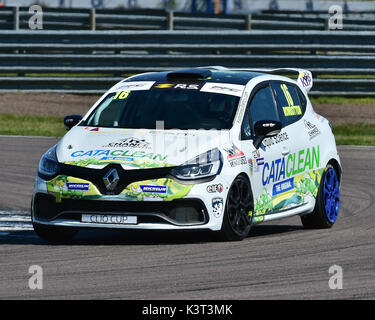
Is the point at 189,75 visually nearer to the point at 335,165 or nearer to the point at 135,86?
the point at 135,86

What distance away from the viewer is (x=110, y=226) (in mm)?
9633

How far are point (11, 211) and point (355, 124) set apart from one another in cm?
1117

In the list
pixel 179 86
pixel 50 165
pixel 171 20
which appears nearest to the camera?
pixel 50 165

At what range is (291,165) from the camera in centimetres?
1111

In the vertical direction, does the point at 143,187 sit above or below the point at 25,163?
above

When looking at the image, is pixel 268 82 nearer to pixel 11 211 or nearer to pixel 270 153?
pixel 270 153

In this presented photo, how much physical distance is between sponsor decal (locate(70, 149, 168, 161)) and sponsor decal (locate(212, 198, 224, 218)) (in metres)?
0.58

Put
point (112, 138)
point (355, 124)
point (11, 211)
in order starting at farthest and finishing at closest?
point (355, 124) → point (11, 211) → point (112, 138)

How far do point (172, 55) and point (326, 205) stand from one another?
12367mm

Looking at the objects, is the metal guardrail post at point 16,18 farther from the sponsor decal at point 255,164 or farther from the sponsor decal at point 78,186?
the sponsor decal at point 78,186

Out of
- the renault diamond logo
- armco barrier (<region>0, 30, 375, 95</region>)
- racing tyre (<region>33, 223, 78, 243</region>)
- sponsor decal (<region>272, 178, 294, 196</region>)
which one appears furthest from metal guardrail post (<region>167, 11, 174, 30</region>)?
the renault diamond logo

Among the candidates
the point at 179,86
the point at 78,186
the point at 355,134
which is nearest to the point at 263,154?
the point at 179,86

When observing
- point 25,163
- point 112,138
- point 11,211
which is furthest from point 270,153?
point 25,163

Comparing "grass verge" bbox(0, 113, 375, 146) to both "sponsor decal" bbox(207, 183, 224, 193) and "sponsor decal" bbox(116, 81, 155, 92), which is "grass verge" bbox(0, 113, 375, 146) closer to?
"sponsor decal" bbox(116, 81, 155, 92)
